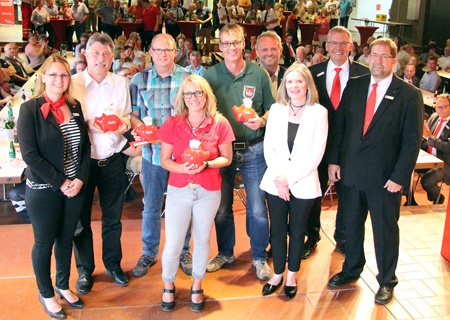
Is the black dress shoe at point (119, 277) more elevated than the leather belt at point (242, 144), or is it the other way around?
the leather belt at point (242, 144)

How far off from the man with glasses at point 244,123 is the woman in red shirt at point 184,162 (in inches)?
10.9

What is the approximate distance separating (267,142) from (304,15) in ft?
46.5

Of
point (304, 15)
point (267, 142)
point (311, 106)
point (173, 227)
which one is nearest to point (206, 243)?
point (173, 227)

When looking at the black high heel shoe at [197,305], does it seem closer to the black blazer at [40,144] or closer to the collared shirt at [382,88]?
the black blazer at [40,144]

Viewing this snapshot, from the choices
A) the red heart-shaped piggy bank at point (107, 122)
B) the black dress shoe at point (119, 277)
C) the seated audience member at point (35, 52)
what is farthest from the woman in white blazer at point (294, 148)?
the seated audience member at point (35, 52)

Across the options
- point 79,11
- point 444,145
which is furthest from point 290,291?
point 79,11

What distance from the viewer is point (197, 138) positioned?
3.46 metres

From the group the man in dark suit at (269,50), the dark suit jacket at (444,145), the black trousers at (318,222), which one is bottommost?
the black trousers at (318,222)

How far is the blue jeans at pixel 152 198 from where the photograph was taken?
Answer: 391cm

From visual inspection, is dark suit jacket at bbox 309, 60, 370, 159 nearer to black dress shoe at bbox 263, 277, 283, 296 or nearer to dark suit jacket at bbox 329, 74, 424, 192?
dark suit jacket at bbox 329, 74, 424, 192

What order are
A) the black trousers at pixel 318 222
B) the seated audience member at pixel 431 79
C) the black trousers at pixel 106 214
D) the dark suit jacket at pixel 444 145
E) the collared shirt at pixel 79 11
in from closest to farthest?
the black trousers at pixel 106 214
the black trousers at pixel 318 222
the dark suit jacket at pixel 444 145
the seated audience member at pixel 431 79
the collared shirt at pixel 79 11

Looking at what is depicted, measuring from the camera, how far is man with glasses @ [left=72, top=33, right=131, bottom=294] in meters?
3.55

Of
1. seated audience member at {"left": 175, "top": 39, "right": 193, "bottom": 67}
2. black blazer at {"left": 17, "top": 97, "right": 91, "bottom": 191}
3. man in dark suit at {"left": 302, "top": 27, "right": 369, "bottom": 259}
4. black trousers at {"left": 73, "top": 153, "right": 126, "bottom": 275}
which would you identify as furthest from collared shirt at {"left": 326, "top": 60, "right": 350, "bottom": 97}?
seated audience member at {"left": 175, "top": 39, "right": 193, "bottom": 67}

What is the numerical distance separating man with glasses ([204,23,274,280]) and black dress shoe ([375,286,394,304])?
802mm
